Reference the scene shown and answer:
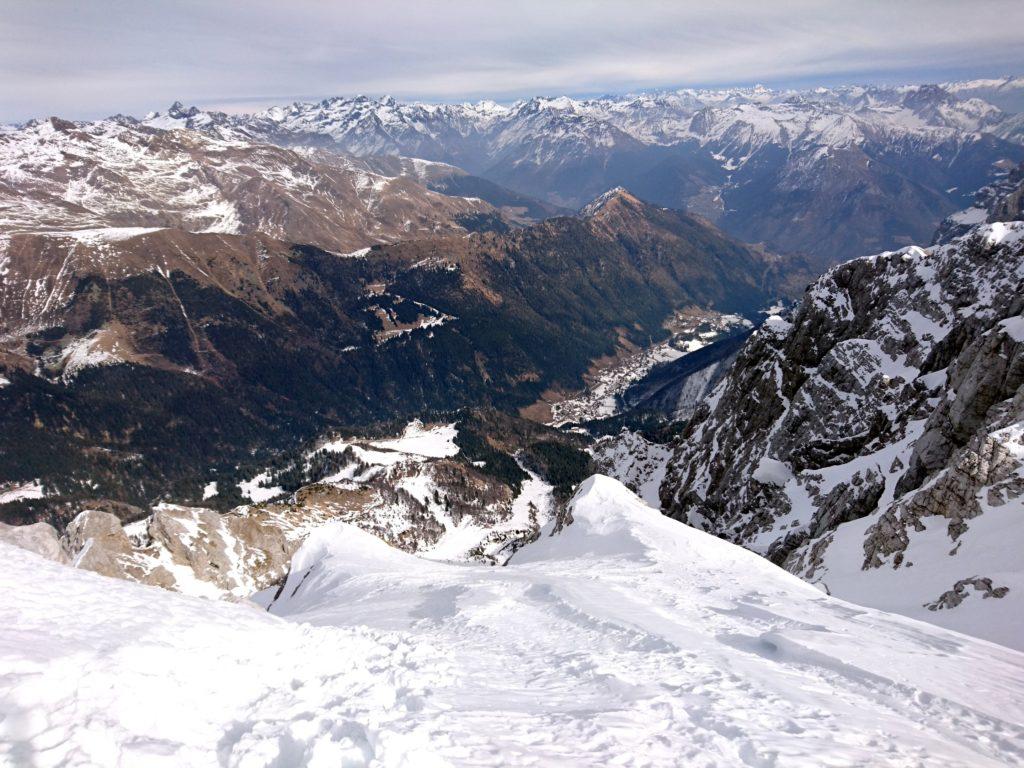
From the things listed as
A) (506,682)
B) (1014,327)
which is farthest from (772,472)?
(506,682)

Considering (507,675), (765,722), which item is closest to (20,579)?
(507,675)

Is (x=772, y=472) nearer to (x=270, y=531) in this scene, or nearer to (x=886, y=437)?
(x=886, y=437)

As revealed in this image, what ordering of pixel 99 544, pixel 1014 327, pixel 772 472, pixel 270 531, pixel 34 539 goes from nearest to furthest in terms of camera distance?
1. pixel 1014 327
2. pixel 34 539
3. pixel 772 472
4. pixel 99 544
5. pixel 270 531

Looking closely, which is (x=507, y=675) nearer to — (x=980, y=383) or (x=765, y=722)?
(x=765, y=722)

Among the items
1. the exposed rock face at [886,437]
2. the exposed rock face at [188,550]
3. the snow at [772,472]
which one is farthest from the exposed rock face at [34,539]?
the snow at [772,472]

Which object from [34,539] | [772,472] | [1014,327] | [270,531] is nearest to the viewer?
[1014,327]
